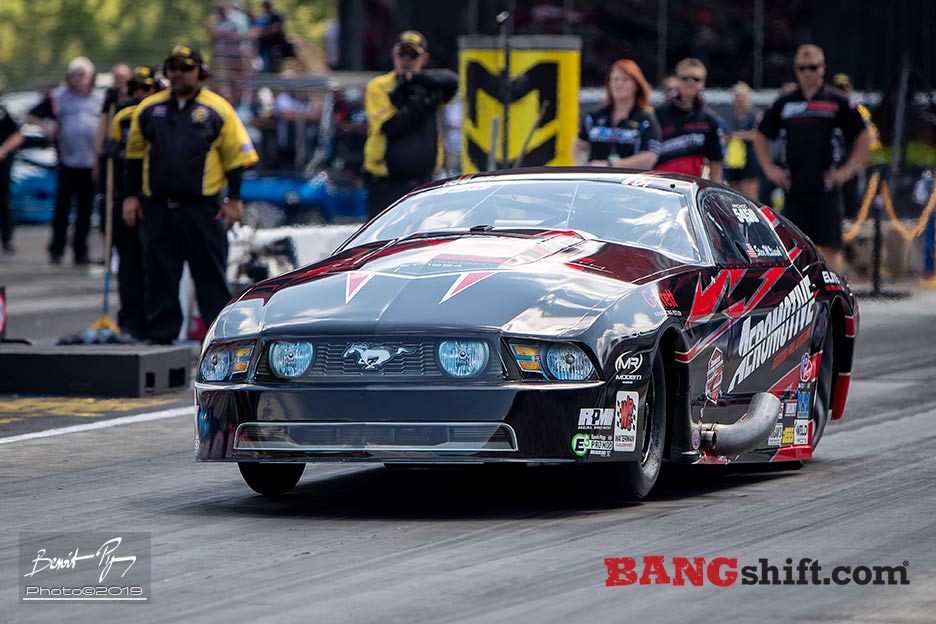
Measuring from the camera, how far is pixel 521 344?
712 cm

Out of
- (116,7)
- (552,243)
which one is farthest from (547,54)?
(116,7)

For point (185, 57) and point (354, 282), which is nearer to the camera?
point (354, 282)

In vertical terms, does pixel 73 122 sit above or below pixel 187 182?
below

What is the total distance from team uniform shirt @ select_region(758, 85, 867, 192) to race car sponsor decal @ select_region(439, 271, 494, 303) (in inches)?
273

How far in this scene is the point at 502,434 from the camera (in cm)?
706

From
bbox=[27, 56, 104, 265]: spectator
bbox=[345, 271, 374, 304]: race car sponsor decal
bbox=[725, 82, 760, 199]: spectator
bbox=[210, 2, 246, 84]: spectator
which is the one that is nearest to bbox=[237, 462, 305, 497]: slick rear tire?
bbox=[345, 271, 374, 304]: race car sponsor decal

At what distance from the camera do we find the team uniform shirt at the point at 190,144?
41.8 feet

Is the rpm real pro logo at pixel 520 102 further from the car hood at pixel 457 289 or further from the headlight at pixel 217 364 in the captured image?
the headlight at pixel 217 364

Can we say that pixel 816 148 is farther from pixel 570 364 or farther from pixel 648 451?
pixel 570 364

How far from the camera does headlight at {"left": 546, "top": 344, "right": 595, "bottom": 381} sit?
7.14 m

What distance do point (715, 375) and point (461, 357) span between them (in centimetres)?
133

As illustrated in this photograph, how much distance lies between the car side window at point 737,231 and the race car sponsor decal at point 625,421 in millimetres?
1217

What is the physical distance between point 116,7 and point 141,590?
2287 inches

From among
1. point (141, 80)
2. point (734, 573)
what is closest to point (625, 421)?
point (734, 573)
